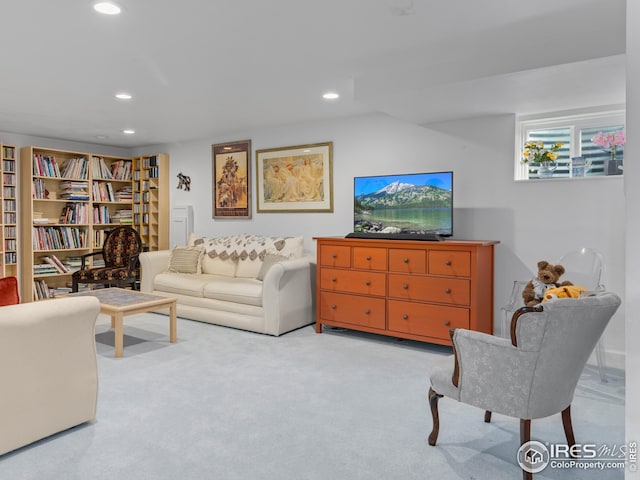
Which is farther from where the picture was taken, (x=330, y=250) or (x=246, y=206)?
(x=246, y=206)

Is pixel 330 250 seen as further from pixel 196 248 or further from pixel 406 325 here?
pixel 196 248

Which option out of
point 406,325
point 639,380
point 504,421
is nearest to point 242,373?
point 406,325

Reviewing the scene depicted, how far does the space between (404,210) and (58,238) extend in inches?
192

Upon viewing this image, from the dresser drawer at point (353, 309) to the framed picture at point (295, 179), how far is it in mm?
1170

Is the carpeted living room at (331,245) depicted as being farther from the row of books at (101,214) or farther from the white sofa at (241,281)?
the row of books at (101,214)

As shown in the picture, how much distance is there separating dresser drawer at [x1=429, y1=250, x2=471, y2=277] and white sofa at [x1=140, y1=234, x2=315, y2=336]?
1404 mm

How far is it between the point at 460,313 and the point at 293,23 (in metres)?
2.56

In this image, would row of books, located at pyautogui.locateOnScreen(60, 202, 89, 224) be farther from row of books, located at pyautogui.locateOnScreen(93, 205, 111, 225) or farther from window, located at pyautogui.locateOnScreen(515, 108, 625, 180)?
window, located at pyautogui.locateOnScreen(515, 108, 625, 180)

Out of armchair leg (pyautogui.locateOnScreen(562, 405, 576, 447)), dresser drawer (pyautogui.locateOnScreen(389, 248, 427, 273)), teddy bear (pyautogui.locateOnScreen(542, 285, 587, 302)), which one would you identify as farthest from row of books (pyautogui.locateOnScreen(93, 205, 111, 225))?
armchair leg (pyautogui.locateOnScreen(562, 405, 576, 447))

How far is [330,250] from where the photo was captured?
15.2ft

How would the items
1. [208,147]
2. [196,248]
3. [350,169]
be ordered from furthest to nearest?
[208,147], [196,248], [350,169]

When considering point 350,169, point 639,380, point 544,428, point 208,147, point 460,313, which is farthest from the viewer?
point 208,147

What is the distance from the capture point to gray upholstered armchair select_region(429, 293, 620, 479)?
74.8 inches

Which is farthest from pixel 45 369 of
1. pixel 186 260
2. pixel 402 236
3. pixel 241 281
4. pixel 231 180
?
pixel 231 180
